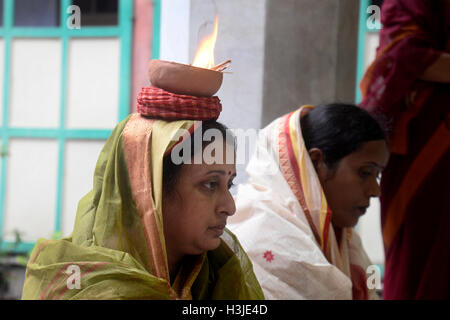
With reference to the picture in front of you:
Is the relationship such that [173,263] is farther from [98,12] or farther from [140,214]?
Answer: [98,12]

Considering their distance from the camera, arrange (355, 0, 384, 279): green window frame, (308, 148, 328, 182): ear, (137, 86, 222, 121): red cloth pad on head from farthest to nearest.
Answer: (308, 148, 328, 182): ear < (355, 0, 384, 279): green window frame < (137, 86, 222, 121): red cloth pad on head

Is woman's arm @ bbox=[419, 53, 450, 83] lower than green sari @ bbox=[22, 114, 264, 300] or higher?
higher

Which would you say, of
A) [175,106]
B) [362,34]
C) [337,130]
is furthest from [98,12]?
[337,130]

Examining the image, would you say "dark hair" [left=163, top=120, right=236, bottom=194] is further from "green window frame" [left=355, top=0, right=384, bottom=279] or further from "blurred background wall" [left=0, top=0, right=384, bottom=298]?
"green window frame" [left=355, top=0, right=384, bottom=279]

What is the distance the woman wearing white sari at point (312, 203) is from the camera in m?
1.09

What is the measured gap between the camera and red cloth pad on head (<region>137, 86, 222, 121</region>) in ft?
2.47

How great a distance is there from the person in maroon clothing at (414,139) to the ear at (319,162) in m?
0.11

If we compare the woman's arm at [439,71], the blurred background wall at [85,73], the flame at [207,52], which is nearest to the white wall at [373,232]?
the woman's arm at [439,71]

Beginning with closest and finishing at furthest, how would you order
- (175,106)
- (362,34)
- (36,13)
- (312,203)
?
(175,106) → (36,13) → (362,34) → (312,203)

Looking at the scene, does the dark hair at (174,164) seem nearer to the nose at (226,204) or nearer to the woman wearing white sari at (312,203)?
the nose at (226,204)

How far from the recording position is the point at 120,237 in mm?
783

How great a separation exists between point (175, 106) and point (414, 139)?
558 millimetres

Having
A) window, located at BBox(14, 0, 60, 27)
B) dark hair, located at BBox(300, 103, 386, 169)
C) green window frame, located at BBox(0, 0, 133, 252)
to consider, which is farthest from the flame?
dark hair, located at BBox(300, 103, 386, 169)

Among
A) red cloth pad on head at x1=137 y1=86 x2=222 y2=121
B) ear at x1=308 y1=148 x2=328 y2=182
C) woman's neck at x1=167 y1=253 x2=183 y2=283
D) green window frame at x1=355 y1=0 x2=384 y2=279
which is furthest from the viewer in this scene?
ear at x1=308 y1=148 x2=328 y2=182
